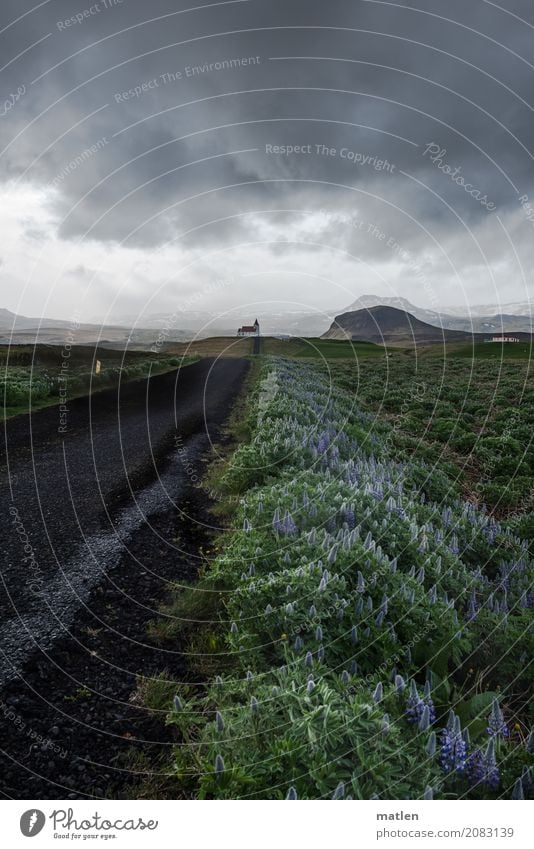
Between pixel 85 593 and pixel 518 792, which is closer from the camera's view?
pixel 518 792

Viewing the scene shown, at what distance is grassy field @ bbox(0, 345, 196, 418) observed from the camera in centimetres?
1912

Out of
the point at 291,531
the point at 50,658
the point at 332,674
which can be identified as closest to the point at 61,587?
the point at 50,658

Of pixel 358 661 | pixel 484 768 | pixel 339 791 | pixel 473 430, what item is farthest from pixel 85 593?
pixel 473 430

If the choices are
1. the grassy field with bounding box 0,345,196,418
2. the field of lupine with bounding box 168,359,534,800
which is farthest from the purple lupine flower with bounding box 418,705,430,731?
the grassy field with bounding box 0,345,196,418

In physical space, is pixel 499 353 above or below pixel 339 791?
above

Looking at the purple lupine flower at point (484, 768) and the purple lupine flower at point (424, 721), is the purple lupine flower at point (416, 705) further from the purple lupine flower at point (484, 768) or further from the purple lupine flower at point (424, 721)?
the purple lupine flower at point (484, 768)

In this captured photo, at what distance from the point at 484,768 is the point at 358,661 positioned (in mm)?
1174

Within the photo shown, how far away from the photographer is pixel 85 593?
18.8 feet

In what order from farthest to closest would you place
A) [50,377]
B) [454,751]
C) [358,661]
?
[50,377], [358,661], [454,751]

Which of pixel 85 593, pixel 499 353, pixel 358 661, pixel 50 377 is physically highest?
pixel 499 353

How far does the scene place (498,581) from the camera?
6.07 metres

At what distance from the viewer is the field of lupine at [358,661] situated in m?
2.66

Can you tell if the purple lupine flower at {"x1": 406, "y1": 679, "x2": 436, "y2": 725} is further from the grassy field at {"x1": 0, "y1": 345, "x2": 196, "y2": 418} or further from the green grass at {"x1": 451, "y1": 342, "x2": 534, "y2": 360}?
the green grass at {"x1": 451, "y1": 342, "x2": 534, "y2": 360}

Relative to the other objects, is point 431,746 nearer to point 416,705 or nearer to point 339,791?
point 416,705
